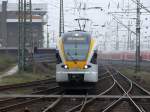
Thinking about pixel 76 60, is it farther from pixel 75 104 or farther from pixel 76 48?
pixel 75 104

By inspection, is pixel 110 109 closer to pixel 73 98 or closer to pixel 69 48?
pixel 73 98

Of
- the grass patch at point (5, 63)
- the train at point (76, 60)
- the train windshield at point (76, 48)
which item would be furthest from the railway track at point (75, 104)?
the grass patch at point (5, 63)

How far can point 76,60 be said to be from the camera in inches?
909

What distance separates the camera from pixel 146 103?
1973 centimetres

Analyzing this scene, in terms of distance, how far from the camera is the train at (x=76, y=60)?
22812 mm

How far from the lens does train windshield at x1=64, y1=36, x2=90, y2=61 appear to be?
914 inches

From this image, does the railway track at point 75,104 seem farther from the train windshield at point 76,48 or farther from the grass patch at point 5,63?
the grass patch at point 5,63

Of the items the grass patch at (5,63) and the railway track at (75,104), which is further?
the grass patch at (5,63)

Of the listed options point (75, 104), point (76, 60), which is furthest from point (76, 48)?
point (75, 104)

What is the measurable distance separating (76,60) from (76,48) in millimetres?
762

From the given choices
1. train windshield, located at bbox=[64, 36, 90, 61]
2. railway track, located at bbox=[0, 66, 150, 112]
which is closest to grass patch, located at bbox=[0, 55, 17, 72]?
train windshield, located at bbox=[64, 36, 90, 61]

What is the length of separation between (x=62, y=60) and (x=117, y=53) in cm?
7621

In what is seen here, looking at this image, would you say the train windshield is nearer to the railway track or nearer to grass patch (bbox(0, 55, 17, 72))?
the railway track

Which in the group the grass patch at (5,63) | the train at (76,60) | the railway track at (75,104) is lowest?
the grass patch at (5,63)
